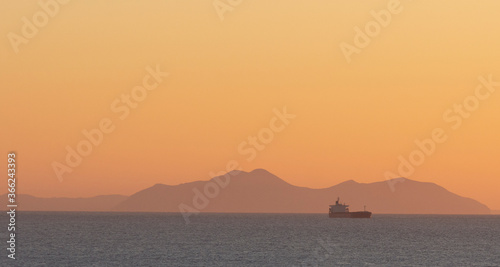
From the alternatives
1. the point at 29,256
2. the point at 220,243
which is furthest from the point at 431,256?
the point at 29,256

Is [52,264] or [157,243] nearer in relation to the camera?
[52,264]

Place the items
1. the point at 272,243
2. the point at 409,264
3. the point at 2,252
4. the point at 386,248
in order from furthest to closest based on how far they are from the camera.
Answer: the point at 272,243, the point at 386,248, the point at 2,252, the point at 409,264

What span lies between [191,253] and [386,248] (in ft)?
128

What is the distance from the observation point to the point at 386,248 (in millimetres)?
139375

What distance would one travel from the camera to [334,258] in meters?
114

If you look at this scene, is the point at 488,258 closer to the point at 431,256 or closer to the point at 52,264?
the point at 431,256

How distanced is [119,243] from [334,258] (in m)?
47.2

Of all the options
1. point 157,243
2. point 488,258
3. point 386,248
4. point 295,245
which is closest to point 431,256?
point 488,258

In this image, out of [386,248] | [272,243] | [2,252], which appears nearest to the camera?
[2,252]

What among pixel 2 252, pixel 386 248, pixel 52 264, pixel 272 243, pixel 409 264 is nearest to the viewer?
pixel 52 264

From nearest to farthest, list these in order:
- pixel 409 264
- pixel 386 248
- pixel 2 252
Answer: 1. pixel 409 264
2. pixel 2 252
3. pixel 386 248

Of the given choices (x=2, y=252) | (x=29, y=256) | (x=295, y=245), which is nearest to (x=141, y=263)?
(x=29, y=256)

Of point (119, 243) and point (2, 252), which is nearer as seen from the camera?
point (2, 252)

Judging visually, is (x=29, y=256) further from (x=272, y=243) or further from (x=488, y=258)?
(x=488, y=258)
